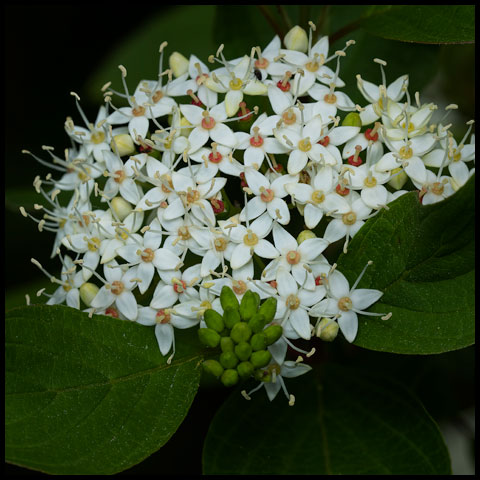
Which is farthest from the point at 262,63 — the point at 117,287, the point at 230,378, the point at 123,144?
the point at 230,378

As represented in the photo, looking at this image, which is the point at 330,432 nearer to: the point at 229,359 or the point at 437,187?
the point at 229,359

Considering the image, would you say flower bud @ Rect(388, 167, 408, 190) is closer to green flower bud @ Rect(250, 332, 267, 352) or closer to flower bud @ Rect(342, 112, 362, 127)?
flower bud @ Rect(342, 112, 362, 127)

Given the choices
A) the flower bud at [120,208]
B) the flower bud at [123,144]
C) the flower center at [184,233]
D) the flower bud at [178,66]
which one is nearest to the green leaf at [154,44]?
the flower bud at [178,66]

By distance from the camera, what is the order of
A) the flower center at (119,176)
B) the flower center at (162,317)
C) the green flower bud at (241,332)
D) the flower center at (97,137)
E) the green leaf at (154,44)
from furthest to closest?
1. the green leaf at (154,44)
2. the flower center at (97,137)
3. the flower center at (119,176)
4. the flower center at (162,317)
5. the green flower bud at (241,332)

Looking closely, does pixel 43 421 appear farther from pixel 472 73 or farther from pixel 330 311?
pixel 472 73

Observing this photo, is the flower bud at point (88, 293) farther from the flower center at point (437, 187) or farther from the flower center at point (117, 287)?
the flower center at point (437, 187)

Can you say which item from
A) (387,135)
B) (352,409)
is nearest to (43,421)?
(352,409)
